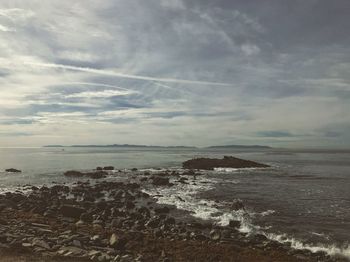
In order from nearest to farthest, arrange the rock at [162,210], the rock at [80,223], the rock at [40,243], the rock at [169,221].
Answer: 1. the rock at [40,243]
2. the rock at [80,223]
3. the rock at [169,221]
4. the rock at [162,210]

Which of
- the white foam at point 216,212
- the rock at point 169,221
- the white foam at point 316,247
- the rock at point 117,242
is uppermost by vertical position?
the rock at point 117,242

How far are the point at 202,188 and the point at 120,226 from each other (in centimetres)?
1966

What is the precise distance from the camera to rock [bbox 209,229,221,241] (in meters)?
19.3

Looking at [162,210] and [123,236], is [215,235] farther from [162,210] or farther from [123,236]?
[162,210]

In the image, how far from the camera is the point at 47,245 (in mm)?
15359

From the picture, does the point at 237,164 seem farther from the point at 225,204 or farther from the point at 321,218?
the point at 321,218

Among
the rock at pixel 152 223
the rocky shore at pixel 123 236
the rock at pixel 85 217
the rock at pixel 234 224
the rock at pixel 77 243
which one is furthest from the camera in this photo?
the rock at pixel 85 217

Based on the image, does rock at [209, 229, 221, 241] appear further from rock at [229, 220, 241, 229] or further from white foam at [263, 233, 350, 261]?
white foam at [263, 233, 350, 261]

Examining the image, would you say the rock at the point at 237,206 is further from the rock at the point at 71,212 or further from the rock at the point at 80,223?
the rock at the point at 80,223

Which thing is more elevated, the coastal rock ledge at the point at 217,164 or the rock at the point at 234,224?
the coastal rock ledge at the point at 217,164

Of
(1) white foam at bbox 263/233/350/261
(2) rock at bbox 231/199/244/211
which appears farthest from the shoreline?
(2) rock at bbox 231/199/244/211

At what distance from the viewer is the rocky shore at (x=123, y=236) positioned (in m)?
15.0

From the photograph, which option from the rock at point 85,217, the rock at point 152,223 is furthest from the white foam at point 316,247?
the rock at point 85,217

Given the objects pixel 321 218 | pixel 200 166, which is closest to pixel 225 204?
pixel 321 218
